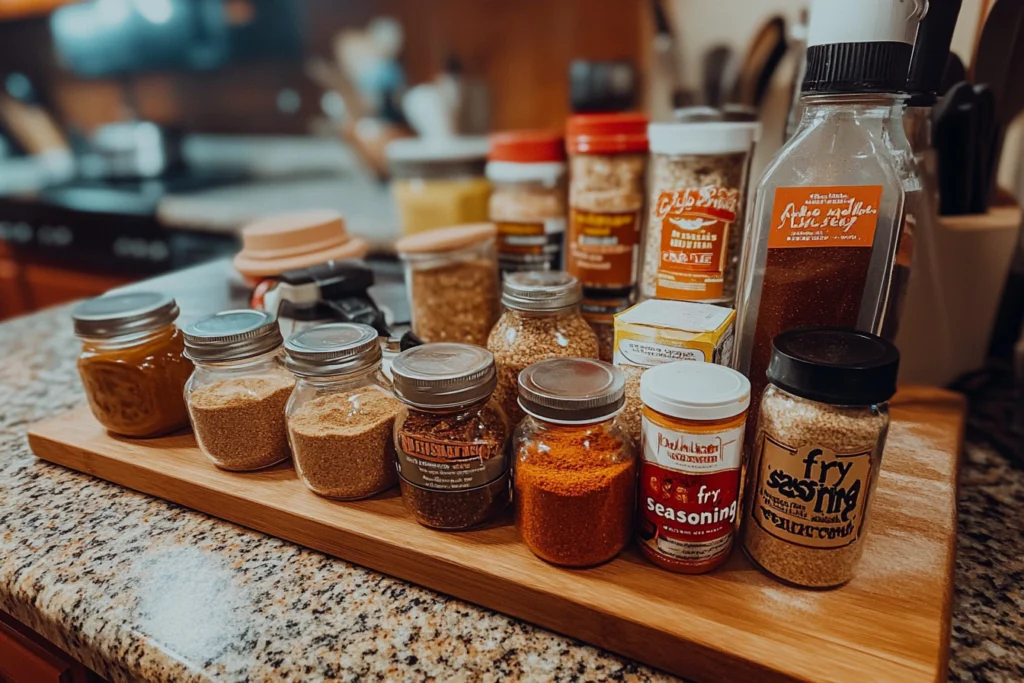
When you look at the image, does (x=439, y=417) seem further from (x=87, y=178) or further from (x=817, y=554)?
(x=87, y=178)

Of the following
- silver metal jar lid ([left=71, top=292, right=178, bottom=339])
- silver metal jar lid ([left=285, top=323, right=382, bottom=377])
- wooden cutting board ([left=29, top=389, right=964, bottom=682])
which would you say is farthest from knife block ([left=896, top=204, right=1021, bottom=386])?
silver metal jar lid ([left=71, top=292, right=178, bottom=339])

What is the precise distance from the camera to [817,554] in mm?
453

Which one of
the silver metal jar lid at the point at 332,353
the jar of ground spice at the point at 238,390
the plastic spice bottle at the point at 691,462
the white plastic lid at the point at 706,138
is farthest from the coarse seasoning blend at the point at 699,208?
the jar of ground spice at the point at 238,390

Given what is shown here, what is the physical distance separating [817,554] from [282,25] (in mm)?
2224

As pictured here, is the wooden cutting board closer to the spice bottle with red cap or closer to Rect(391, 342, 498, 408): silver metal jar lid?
Rect(391, 342, 498, 408): silver metal jar lid

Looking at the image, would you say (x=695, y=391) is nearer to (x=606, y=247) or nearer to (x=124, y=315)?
(x=606, y=247)

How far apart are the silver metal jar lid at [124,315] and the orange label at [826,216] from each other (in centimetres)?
59

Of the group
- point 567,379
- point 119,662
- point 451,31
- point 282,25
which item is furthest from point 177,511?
point 282,25

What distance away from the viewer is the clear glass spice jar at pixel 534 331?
0.58 meters

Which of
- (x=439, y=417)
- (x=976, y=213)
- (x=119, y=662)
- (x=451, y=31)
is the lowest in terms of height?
(x=119, y=662)

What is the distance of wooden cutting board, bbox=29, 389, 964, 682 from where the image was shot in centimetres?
42

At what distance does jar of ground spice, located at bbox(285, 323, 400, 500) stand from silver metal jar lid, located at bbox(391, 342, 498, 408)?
5 centimetres

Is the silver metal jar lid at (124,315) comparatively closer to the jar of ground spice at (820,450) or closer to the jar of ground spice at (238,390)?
the jar of ground spice at (238,390)

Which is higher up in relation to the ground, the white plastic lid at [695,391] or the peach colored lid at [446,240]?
the peach colored lid at [446,240]
